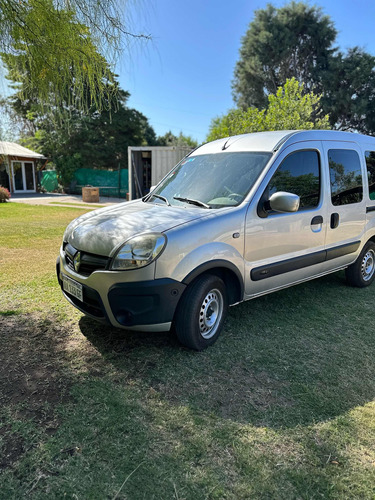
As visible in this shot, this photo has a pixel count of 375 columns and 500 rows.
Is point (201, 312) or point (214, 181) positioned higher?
point (214, 181)

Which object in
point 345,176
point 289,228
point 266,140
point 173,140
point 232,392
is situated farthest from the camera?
point 173,140

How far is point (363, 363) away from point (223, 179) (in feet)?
7.39

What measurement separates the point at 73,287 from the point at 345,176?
3.64 meters

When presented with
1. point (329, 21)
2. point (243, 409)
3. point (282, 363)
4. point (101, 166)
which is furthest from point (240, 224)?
point (329, 21)

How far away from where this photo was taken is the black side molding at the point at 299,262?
3559 mm

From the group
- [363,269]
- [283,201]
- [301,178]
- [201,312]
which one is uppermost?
[301,178]

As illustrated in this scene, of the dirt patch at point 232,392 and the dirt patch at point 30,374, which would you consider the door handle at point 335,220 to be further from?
the dirt patch at point 30,374

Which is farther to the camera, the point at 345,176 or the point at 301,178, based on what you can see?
the point at 345,176

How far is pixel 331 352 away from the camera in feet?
11.0

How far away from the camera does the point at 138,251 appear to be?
2859mm

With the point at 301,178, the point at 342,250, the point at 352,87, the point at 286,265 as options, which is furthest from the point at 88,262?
the point at 352,87

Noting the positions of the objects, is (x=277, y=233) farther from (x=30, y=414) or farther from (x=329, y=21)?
(x=329, y=21)

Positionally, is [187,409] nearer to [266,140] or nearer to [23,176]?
[266,140]

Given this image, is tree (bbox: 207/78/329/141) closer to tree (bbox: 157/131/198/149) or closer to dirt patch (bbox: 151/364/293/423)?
dirt patch (bbox: 151/364/293/423)
